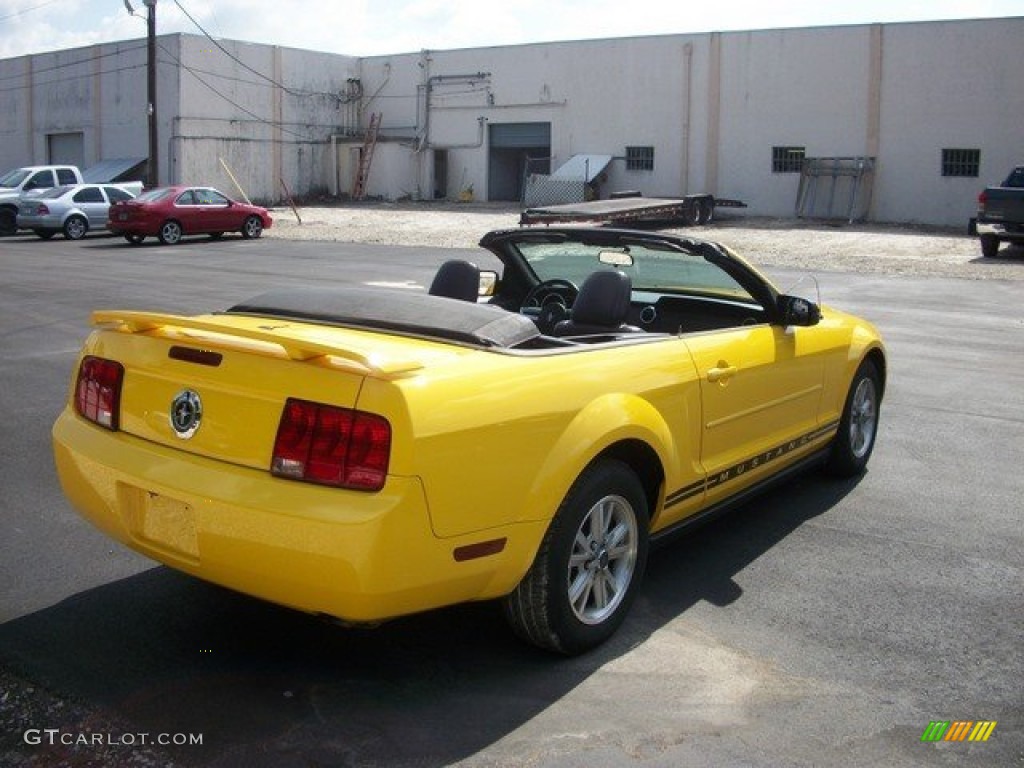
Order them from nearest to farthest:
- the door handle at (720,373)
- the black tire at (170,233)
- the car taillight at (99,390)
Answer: the car taillight at (99,390)
the door handle at (720,373)
the black tire at (170,233)

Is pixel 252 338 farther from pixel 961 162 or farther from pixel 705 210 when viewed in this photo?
pixel 961 162

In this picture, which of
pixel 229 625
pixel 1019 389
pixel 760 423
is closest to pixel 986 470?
pixel 760 423

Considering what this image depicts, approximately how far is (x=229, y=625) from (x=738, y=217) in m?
34.8

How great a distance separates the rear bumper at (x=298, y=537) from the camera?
135 inches

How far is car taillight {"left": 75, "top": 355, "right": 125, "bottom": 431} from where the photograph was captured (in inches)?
164

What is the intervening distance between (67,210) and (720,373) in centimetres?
2876

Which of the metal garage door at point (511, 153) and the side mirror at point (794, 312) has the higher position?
the metal garage door at point (511, 153)

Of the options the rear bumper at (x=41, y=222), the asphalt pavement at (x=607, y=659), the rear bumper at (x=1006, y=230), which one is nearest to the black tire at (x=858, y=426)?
the asphalt pavement at (x=607, y=659)

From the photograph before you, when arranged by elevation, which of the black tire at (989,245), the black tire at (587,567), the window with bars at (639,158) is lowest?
the black tire at (587,567)

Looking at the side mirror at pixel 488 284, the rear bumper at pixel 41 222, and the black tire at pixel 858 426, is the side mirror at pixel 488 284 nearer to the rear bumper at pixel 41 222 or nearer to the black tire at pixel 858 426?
the black tire at pixel 858 426

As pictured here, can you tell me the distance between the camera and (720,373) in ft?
16.1

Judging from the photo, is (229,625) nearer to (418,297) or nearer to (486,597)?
(486,597)

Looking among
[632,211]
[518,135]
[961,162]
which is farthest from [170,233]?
[961,162]

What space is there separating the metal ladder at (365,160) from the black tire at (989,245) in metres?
28.2
